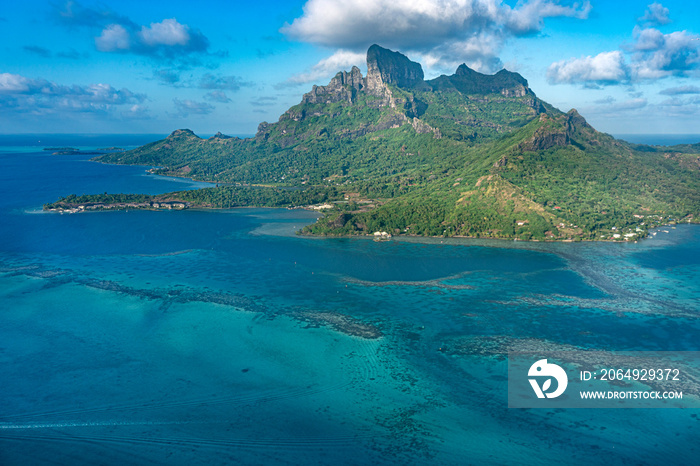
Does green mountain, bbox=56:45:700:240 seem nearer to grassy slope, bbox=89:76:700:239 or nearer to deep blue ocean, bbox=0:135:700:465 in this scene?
grassy slope, bbox=89:76:700:239

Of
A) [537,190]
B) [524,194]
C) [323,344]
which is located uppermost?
[537,190]

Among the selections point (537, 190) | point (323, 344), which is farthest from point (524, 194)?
point (323, 344)

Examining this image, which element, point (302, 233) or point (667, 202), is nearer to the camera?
point (302, 233)

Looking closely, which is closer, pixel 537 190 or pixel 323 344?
pixel 323 344

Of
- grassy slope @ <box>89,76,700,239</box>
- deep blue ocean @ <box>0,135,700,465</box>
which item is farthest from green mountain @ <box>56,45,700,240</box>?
deep blue ocean @ <box>0,135,700,465</box>

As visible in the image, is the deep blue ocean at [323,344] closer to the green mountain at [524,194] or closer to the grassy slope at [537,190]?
the green mountain at [524,194]

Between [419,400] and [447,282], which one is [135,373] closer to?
[419,400]

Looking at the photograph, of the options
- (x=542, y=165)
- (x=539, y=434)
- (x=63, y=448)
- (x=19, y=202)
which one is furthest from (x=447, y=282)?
(x=19, y=202)

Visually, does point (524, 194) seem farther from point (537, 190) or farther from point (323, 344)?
point (323, 344)
